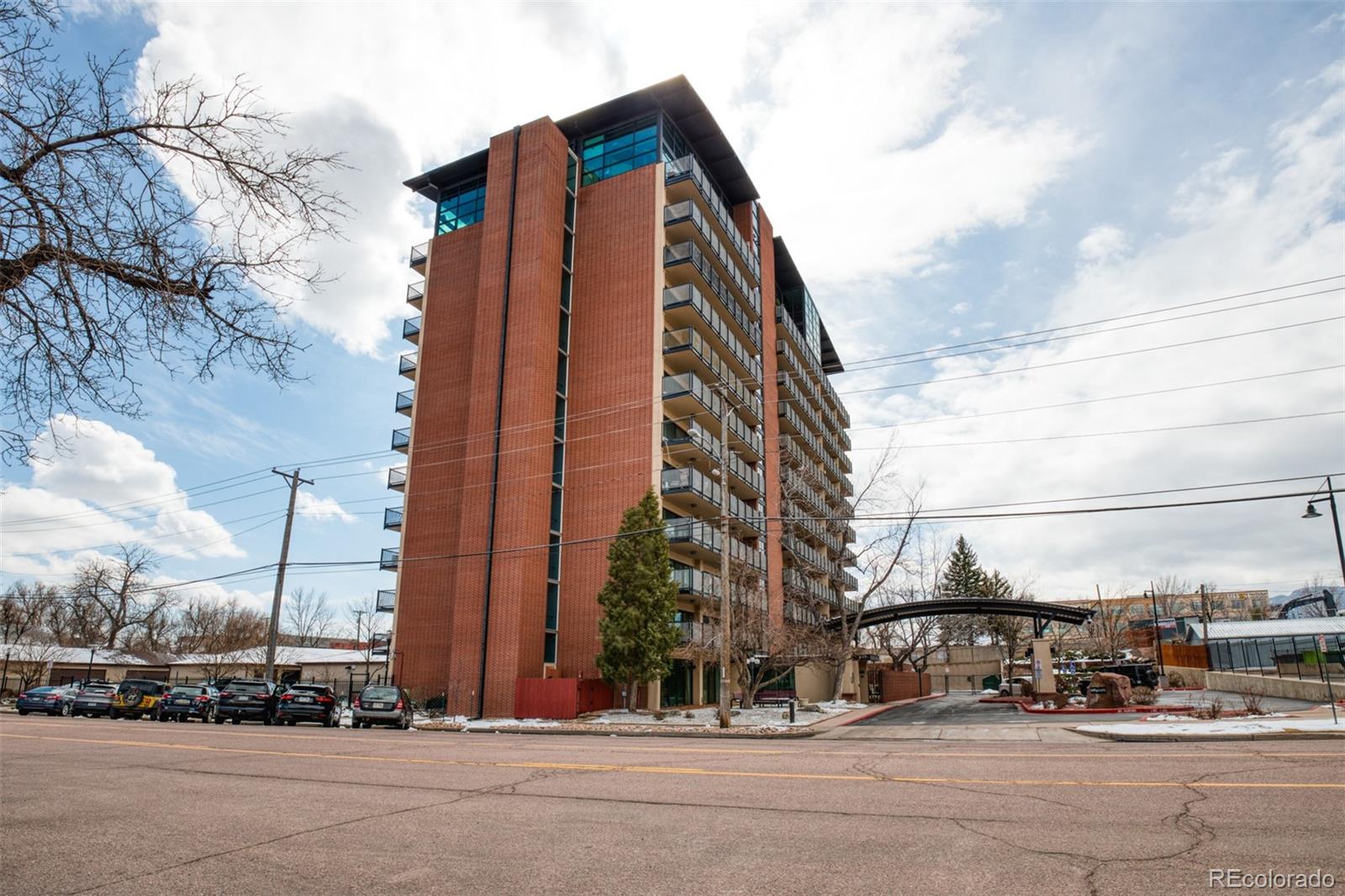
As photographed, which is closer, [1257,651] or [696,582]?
[696,582]

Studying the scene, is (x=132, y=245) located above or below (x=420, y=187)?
below

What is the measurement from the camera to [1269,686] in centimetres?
3469

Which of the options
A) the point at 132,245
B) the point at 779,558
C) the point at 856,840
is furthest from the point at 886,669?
the point at 132,245

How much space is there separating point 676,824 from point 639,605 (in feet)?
79.1

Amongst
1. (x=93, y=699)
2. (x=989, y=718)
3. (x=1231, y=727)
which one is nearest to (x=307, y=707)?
(x=93, y=699)

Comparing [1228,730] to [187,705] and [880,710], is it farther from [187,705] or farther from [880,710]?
[187,705]

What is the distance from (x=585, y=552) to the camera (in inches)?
1473

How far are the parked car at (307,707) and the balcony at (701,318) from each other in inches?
933

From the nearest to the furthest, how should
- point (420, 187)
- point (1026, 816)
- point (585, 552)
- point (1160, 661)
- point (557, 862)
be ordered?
point (557, 862) → point (1026, 816) → point (585, 552) → point (420, 187) → point (1160, 661)

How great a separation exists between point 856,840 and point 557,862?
240cm

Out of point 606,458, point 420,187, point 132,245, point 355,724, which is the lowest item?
point 355,724

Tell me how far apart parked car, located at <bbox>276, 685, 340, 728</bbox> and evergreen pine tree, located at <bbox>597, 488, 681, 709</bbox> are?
996 centimetres

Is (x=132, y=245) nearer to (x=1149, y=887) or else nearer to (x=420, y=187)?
(x=1149, y=887)
